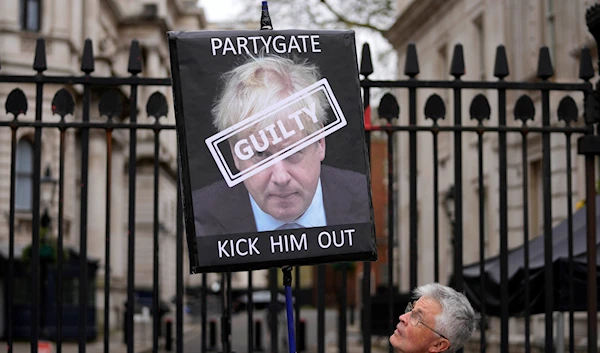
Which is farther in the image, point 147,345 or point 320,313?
point 147,345

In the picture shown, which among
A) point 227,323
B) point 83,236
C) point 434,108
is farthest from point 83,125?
point 434,108

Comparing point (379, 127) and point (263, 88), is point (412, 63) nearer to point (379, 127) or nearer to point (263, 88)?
point (379, 127)

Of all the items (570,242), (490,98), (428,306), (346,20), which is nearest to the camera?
(428,306)

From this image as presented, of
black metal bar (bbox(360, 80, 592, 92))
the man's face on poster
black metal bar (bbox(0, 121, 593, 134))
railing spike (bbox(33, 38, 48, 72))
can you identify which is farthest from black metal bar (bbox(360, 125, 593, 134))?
railing spike (bbox(33, 38, 48, 72))

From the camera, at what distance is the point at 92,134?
3856 centimetres

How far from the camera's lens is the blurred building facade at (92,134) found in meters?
31.3

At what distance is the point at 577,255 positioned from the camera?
24.3 ft

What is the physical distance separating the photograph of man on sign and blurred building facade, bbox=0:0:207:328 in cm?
1271

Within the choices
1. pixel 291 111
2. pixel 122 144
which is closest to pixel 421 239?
pixel 122 144

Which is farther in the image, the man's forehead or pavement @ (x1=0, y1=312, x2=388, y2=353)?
pavement @ (x1=0, y1=312, x2=388, y2=353)

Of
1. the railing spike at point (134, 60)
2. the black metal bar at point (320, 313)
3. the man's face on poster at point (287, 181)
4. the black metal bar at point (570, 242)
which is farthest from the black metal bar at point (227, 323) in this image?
the black metal bar at point (570, 242)

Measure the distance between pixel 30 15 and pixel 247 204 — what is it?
30448 millimetres

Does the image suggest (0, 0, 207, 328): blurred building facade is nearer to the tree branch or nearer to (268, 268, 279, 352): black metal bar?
the tree branch

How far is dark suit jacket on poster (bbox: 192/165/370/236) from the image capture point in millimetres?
4906
